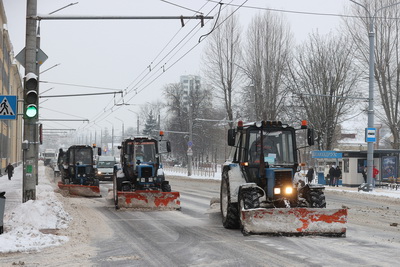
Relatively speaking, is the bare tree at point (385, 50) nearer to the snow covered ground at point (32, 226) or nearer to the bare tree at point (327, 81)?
→ the bare tree at point (327, 81)

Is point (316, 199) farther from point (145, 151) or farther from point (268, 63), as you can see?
point (268, 63)

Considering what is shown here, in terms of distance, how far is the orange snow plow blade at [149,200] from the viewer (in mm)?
18250

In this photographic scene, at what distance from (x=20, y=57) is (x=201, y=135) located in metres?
69.7

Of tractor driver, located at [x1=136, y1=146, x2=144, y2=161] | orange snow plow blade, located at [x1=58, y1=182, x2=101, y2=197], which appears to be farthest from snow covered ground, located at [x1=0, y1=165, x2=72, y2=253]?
orange snow plow blade, located at [x1=58, y1=182, x2=101, y2=197]

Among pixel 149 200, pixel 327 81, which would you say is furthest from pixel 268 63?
pixel 149 200

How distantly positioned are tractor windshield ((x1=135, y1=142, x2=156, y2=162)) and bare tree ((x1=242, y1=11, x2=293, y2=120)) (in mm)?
25849

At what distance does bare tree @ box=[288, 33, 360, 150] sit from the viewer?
4222 cm

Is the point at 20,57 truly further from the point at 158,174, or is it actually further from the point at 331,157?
the point at 331,157

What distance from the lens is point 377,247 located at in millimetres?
10414

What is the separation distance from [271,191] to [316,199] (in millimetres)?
933

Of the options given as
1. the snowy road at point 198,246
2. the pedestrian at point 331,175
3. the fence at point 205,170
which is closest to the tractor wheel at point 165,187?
the snowy road at point 198,246

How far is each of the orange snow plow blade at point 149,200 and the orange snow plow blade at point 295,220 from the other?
683 cm

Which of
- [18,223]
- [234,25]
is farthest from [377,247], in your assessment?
[234,25]

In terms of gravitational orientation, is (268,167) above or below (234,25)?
below
